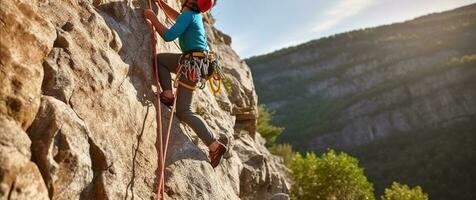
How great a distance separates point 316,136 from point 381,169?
34433mm

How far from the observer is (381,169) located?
3307 inches

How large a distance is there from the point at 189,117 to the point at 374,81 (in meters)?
148

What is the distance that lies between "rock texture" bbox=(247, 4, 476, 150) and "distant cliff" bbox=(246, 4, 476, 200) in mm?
269

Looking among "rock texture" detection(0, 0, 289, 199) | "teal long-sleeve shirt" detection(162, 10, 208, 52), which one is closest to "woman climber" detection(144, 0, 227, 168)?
"teal long-sleeve shirt" detection(162, 10, 208, 52)

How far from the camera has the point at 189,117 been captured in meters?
7.40

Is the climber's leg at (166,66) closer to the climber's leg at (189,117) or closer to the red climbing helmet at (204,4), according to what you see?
the climber's leg at (189,117)

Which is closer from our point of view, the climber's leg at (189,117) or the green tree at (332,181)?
the climber's leg at (189,117)

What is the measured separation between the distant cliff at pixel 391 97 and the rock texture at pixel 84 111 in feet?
231

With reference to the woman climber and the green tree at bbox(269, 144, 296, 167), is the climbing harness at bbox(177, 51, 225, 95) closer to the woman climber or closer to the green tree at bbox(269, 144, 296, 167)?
the woman climber

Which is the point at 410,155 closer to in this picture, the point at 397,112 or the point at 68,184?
the point at 397,112

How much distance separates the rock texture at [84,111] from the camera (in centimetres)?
430

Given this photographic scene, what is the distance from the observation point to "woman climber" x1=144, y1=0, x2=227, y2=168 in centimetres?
743

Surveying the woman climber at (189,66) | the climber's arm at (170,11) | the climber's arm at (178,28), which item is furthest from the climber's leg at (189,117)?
the climber's arm at (170,11)

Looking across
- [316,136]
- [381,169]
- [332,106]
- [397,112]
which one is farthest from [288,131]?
[381,169]
